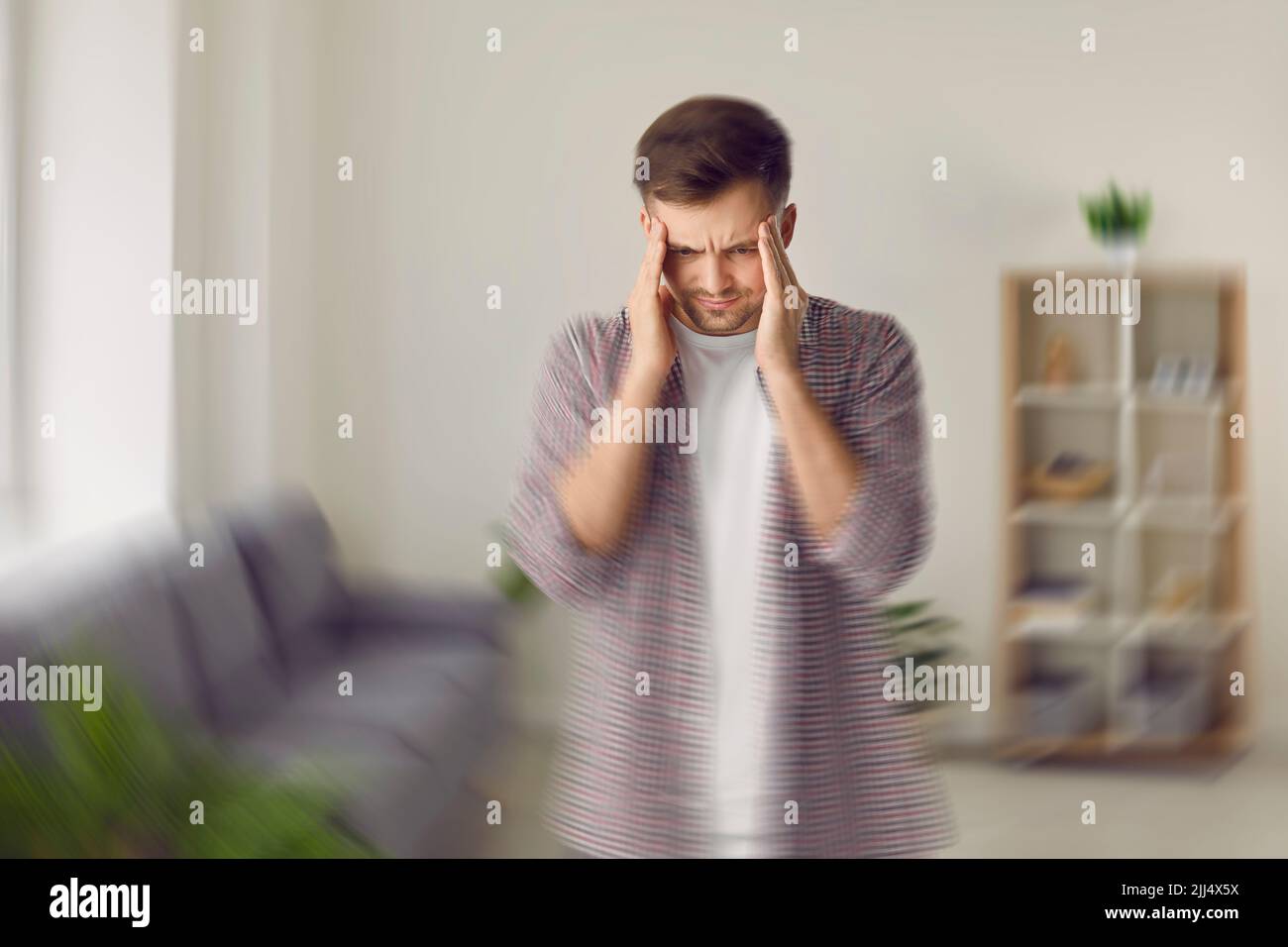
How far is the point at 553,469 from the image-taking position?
1.45 meters

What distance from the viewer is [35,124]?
152 centimetres

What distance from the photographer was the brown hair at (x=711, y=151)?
142 centimetres

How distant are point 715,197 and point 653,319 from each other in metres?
0.16

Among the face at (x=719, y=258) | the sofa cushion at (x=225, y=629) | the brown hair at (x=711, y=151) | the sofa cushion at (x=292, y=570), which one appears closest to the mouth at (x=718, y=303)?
the face at (x=719, y=258)

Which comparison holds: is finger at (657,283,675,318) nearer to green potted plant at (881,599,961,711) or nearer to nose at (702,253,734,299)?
nose at (702,253,734,299)

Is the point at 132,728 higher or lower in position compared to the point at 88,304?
lower

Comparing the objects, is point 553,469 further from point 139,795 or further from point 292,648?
point 139,795

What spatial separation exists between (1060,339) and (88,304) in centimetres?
124

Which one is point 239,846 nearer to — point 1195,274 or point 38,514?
point 38,514

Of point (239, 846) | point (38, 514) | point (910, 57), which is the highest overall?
point (910, 57)

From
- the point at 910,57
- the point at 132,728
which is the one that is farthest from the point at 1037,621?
the point at 132,728

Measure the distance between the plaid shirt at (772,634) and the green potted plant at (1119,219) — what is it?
281 millimetres

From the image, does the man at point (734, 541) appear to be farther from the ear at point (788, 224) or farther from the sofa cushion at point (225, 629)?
the sofa cushion at point (225, 629)

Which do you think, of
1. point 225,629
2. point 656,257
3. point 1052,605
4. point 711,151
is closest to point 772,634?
point 1052,605
